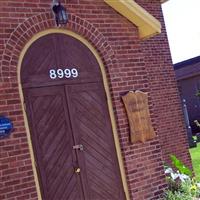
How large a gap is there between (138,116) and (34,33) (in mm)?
2458

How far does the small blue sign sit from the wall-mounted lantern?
1859 mm

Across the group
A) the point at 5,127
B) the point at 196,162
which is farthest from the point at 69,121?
the point at 196,162

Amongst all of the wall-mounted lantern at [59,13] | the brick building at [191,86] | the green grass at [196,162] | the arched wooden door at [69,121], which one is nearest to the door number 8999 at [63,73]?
the arched wooden door at [69,121]

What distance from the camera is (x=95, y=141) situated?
788 centimetres

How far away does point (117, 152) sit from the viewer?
8117mm

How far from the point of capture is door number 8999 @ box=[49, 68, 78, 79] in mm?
7498

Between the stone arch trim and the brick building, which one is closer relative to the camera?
the stone arch trim

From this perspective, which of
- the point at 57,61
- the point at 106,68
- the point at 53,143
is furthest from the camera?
the point at 106,68

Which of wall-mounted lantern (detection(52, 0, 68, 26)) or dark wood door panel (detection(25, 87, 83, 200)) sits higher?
wall-mounted lantern (detection(52, 0, 68, 26))

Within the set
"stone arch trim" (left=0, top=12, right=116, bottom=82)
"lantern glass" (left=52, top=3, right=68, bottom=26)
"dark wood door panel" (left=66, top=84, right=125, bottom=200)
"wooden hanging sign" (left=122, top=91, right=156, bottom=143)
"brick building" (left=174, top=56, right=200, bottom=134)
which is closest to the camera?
"stone arch trim" (left=0, top=12, right=116, bottom=82)

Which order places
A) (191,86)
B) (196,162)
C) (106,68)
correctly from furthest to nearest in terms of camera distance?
1. (191,86)
2. (196,162)
3. (106,68)

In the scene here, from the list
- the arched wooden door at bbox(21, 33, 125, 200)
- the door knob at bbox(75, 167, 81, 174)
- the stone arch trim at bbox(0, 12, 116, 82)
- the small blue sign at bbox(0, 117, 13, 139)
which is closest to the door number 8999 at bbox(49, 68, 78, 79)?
the arched wooden door at bbox(21, 33, 125, 200)

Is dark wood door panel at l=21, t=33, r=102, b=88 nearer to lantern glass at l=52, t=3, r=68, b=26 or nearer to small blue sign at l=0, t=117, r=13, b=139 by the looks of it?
lantern glass at l=52, t=3, r=68, b=26

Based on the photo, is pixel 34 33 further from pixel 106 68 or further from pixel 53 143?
pixel 53 143
